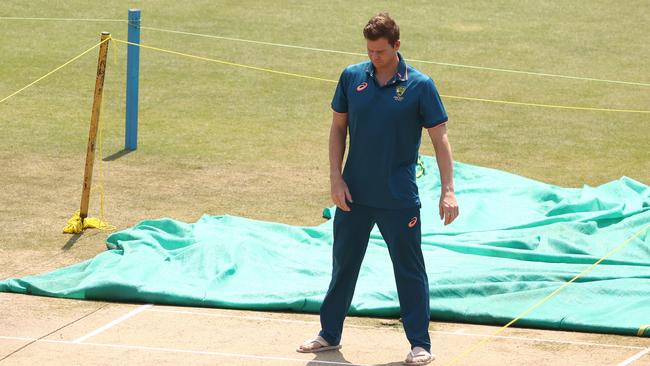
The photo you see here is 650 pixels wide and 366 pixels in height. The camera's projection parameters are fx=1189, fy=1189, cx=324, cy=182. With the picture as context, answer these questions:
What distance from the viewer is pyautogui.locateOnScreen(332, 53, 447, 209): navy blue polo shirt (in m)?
6.46

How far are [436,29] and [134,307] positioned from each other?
1251 cm

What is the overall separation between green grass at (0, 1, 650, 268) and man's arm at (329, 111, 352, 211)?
9.98 ft

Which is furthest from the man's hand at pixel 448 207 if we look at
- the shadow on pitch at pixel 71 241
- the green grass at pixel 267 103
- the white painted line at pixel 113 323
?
the shadow on pitch at pixel 71 241

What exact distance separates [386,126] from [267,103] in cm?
874

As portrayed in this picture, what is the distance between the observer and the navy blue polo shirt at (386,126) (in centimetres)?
646

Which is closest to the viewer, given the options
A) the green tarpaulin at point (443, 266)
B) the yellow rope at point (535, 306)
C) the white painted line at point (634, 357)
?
the white painted line at point (634, 357)

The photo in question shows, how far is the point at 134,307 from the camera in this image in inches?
307

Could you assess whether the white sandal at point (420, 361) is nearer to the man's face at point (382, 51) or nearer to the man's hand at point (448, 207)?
the man's hand at point (448, 207)

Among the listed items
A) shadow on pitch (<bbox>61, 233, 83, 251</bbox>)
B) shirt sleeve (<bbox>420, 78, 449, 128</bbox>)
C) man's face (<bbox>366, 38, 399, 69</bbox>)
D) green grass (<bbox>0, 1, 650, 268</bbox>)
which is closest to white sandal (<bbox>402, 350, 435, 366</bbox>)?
shirt sleeve (<bbox>420, 78, 449, 128</bbox>)

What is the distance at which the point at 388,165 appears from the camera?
21.4 ft

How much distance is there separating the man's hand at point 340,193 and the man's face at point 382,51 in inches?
27.6

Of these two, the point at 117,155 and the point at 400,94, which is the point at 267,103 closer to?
the point at 117,155

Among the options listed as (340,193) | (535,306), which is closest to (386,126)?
(340,193)

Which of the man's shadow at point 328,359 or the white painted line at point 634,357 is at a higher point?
the white painted line at point 634,357
